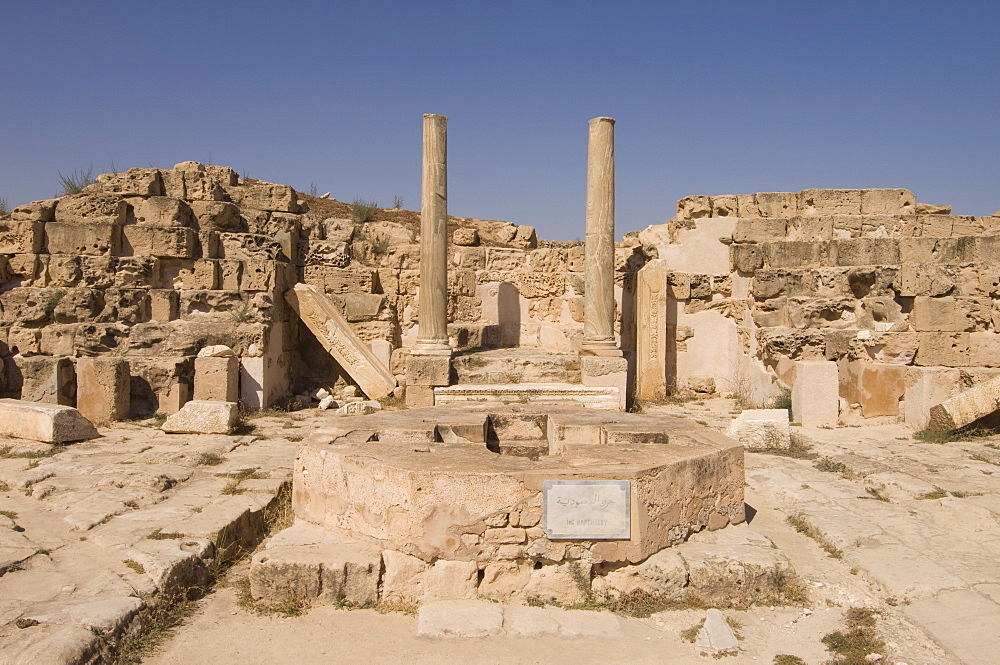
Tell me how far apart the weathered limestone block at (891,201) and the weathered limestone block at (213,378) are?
943cm

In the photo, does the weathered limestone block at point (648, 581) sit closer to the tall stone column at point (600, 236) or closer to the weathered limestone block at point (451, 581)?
the weathered limestone block at point (451, 581)

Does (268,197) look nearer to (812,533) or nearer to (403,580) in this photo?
(403,580)

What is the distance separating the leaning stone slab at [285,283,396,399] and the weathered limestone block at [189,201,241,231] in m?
1.40

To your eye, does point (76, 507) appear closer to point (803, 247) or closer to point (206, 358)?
point (206, 358)

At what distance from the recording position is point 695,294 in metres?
11.8

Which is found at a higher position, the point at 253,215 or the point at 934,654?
the point at 253,215

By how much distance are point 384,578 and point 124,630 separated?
133 cm

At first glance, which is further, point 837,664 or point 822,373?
point 822,373

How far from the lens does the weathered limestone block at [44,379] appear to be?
8.98m

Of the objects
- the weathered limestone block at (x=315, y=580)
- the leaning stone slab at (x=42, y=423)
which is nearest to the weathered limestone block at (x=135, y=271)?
the leaning stone slab at (x=42, y=423)

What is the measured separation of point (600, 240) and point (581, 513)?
6728 mm

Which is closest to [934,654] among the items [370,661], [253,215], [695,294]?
[370,661]

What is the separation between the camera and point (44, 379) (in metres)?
9.23

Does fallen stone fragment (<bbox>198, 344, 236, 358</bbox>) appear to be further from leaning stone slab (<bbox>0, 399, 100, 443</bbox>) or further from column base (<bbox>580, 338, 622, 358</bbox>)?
column base (<bbox>580, 338, 622, 358</bbox>)
